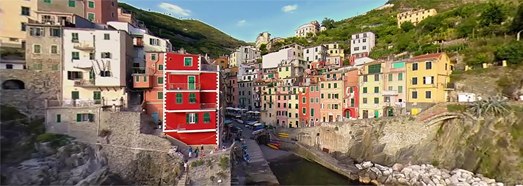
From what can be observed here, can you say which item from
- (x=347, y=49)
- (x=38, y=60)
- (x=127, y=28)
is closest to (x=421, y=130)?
(x=127, y=28)

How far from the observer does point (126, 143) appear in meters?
25.5

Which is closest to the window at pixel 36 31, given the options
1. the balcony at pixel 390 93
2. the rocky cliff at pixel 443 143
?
the rocky cliff at pixel 443 143

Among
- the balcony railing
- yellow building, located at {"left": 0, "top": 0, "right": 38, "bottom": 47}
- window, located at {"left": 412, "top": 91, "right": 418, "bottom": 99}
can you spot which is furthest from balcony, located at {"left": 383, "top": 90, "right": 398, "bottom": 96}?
yellow building, located at {"left": 0, "top": 0, "right": 38, "bottom": 47}

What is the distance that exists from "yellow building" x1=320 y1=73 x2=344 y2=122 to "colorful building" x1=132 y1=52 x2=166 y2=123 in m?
27.3

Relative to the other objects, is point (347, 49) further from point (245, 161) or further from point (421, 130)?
point (245, 161)

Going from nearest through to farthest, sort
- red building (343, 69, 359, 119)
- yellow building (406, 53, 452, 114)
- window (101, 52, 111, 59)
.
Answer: window (101, 52, 111, 59)
yellow building (406, 53, 452, 114)
red building (343, 69, 359, 119)

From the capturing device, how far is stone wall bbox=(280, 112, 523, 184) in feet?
90.1

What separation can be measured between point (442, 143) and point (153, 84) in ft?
108

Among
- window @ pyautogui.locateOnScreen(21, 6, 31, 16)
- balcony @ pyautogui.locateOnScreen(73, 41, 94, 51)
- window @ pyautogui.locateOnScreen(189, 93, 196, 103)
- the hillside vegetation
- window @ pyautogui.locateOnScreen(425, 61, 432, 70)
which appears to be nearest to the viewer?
balcony @ pyautogui.locateOnScreen(73, 41, 94, 51)

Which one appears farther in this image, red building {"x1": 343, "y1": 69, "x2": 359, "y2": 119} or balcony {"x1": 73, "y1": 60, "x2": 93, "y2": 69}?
red building {"x1": 343, "y1": 69, "x2": 359, "y2": 119}

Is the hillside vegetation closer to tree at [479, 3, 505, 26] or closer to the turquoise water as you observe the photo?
tree at [479, 3, 505, 26]

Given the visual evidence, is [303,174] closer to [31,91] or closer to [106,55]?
[106,55]

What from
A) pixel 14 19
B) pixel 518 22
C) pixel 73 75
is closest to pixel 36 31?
pixel 73 75

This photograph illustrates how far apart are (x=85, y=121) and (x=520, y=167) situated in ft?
136
